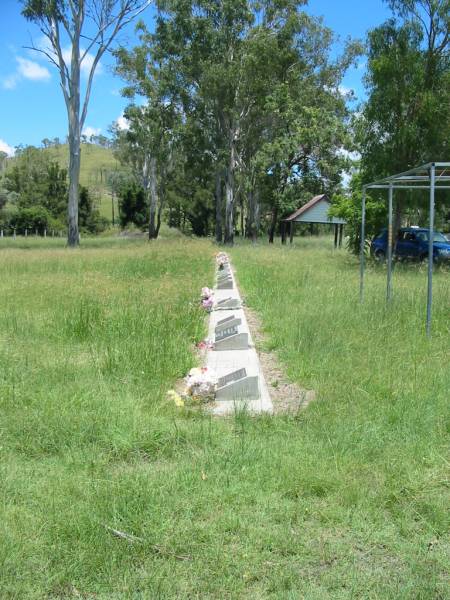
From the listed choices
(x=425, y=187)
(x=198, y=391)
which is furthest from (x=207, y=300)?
(x=198, y=391)

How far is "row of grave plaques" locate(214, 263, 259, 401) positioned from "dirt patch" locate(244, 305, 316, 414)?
0.76 feet

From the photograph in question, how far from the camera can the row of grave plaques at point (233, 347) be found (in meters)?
5.31

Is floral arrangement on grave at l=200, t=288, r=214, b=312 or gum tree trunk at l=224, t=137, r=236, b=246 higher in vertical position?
gum tree trunk at l=224, t=137, r=236, b=246

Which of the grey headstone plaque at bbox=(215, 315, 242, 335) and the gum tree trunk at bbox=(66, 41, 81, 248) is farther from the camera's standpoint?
the gum tree trunk at bbox=(66, 41, 81, 248)

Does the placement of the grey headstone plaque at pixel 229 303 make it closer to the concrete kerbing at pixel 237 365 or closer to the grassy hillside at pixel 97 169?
the concrete kerbing at pixel 237 365

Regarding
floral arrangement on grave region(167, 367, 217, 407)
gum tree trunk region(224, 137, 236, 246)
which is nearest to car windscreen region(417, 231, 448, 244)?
gum tree trunk region(224, 137, 236, 246)

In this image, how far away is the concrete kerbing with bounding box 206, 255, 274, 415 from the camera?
500 cm

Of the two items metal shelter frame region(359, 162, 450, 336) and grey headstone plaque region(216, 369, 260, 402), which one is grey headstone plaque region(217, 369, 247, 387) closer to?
grey headstone plaque region(216, 369, 260, 402)

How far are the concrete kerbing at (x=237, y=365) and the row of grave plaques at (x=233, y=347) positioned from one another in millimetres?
69

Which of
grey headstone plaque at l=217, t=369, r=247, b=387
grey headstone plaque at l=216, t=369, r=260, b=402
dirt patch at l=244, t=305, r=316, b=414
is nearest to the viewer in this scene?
dirt patch at l=244, t=305, r=316, b=414

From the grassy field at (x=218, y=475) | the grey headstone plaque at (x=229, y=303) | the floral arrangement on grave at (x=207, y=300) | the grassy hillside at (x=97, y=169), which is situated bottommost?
the grassy field at (x=218, y=475)

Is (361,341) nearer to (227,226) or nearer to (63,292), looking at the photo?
(63,292)

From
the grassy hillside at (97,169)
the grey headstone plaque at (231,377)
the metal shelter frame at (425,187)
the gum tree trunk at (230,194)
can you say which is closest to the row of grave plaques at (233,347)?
the grey headstone plaque at (231,377)

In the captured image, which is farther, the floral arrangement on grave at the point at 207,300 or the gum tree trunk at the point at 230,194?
the gum tree trunk at the point at 230,194
